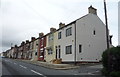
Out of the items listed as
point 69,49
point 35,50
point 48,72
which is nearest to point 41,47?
point 35,50

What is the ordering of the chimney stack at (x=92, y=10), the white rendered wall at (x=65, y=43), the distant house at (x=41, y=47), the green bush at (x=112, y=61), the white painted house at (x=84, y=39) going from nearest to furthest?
1. the green bush at (x=112, y=61)
2. the white painted house at (x=84, y=39)
3. the white rendered wall at (x=65, y=43)
4. the chimney stack at (x=92, y=10)
5. the distant house at (x=41, y=47)

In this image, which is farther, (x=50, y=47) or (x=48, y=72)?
(x=50, y=47)

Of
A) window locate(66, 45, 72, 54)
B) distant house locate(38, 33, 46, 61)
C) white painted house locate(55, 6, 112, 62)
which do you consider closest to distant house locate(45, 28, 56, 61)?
distant house locate(38, 33, 46, 61)

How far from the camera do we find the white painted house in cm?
3338

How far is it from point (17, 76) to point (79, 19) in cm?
2031

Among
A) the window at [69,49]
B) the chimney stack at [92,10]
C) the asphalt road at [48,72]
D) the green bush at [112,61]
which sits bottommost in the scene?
the asphalt road at [48,72]

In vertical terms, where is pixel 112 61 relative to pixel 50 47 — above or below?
below

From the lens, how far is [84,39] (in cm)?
3425

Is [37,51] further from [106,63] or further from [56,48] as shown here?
[106,63]

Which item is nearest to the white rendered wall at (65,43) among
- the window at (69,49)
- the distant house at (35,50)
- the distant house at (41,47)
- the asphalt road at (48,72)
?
the window at (69,49)

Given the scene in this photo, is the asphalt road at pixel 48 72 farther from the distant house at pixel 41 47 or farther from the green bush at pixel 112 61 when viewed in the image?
the distant house at pixel 41 47

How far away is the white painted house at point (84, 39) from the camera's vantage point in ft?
109

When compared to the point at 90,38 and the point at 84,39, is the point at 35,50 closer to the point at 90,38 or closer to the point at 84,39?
the point at 90,38

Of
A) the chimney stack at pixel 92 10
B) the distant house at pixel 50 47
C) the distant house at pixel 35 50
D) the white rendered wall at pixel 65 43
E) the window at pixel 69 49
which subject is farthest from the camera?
the distant house at pixel 35 50
